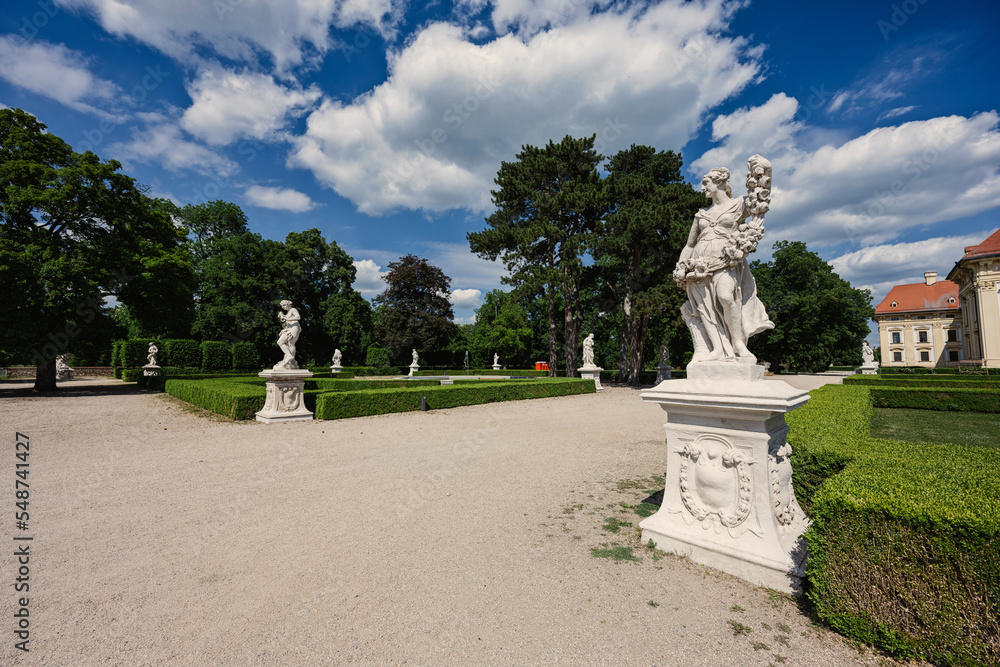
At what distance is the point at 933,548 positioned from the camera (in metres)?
2.26

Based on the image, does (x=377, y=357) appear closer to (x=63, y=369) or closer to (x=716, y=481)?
(x=63, y=369)

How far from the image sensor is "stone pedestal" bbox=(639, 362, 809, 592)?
10.4 feet

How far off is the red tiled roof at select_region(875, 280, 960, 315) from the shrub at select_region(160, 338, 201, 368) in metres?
67.6

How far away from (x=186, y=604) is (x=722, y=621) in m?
3.63

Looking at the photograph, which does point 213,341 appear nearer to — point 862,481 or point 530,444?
point 530,444

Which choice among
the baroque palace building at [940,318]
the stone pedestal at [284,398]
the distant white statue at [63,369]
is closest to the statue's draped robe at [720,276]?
the stone pedestal at [284,398]

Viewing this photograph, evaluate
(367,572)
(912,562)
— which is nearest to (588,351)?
(367,572)

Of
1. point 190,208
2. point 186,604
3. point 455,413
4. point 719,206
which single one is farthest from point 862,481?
point 190,208

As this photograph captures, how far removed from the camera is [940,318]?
148 ft

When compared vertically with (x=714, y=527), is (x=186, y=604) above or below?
below

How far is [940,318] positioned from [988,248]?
15.5 meters

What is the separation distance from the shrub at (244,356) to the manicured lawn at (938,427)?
3479cm

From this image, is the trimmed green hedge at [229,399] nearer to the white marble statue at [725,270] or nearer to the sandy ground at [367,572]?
the sandy ground at [367,572]

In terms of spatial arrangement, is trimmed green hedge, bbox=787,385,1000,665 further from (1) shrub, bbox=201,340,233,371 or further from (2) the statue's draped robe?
(1) shrub, bbox=201,340,233,371
